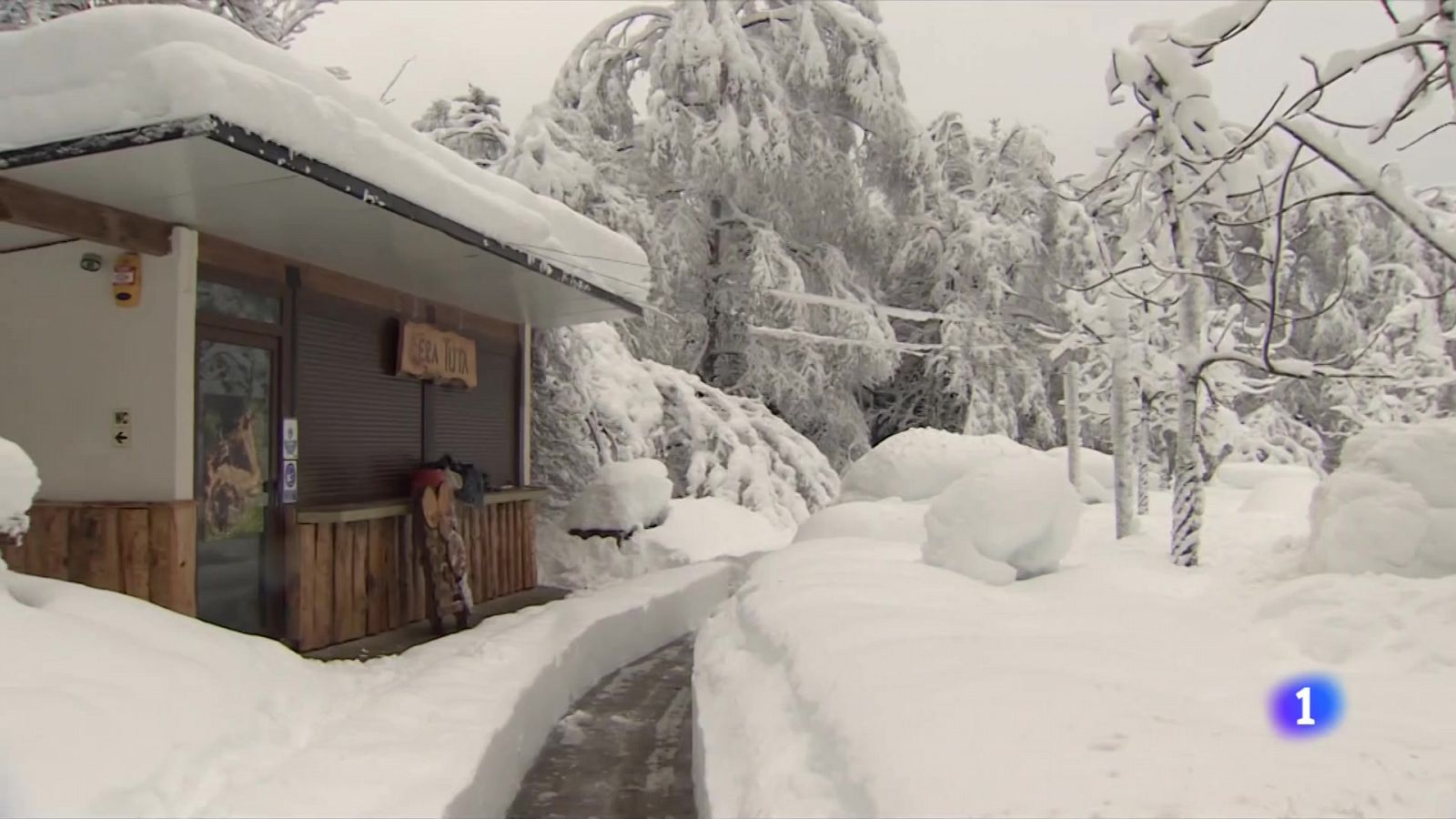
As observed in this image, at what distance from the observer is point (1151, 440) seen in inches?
997

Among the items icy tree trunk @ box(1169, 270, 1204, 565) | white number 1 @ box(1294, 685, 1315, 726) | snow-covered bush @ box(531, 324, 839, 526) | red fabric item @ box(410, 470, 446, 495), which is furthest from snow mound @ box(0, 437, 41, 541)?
icy tree trunk @ box(1169, 270, 1204, 565)

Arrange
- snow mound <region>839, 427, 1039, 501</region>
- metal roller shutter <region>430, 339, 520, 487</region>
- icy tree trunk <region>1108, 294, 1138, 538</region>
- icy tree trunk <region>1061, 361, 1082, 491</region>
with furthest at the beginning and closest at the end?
snow mound <region>839, 427, 1039, 501</region> < icy tree trunk <region>1061, 361, 1082, 491</region> < icy tree trunk <region>1108, 294, 1138, 538</region> < metal roller shutter <region>430, 339, 520, 487</region>

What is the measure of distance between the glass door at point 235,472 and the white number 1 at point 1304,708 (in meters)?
6.18

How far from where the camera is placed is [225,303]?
6.46 m

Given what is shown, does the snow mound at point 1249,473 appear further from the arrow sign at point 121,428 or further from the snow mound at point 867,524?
the arrow sign at point 121,428

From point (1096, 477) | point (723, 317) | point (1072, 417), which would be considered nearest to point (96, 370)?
point (1072, 417)

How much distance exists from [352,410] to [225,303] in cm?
162

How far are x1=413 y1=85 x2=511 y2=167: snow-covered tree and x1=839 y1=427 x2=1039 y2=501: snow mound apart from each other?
25.5 feet

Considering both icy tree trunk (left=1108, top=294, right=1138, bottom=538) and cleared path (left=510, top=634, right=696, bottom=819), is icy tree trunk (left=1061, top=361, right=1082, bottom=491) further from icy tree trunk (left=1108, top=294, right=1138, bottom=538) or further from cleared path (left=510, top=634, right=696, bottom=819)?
cleared path (left=510, top=634, right=696, bottom=819)

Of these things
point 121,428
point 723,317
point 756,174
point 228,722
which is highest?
point 756,174

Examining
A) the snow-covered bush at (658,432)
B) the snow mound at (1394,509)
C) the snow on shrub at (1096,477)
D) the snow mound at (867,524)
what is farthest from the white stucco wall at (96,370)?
the snow on shrub at (1096,477)

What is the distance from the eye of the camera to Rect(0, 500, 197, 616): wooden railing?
579cm

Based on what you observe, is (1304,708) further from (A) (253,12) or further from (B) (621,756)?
(A) (253,12)

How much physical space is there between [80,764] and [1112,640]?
435 centimetres
